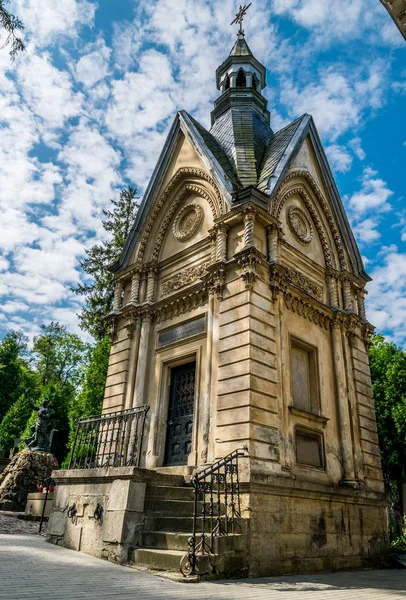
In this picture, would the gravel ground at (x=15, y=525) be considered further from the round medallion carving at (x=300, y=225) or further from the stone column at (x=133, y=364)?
the round medallion carving at (x=300, y=225)

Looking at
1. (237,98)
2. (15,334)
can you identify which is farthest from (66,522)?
(15,334)

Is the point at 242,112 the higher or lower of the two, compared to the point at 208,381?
higher

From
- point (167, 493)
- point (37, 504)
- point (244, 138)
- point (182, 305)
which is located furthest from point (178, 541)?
point (244, 138)

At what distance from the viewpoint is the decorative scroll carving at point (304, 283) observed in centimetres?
1200

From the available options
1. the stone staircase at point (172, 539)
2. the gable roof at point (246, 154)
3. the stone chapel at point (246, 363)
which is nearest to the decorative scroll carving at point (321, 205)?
the stone chapel at point (246, 363)

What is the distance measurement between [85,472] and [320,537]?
5.07 meters

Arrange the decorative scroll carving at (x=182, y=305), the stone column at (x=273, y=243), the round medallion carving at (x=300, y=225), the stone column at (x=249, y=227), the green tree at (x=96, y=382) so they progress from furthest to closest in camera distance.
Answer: the green tree at (x=96, y=382) → the round medallion carving at (x=300, y=225) → the decorative scroll carving at (x=182, y=305) → the stone column at (x=273, y=243) → the stone column at (x=249, y=227)

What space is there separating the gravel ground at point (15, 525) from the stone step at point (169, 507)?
5.22 m

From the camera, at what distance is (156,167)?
15.8m

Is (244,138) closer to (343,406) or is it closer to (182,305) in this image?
(182,305)

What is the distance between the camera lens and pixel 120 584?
516 centimetres

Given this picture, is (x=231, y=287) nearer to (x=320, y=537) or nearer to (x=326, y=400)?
(x=326, y=400)

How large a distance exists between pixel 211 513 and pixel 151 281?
8.45m

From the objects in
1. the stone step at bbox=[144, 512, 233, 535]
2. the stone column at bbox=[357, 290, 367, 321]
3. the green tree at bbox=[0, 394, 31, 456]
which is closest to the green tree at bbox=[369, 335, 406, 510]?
the stone column at bbox=[357, 290, 367, 321]
